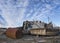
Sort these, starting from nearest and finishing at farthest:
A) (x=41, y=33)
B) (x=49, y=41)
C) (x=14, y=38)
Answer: (x=49, y=41) < (x=14, y=38) < (x=41, y=33)

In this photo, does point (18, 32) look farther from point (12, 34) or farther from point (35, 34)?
point (35, 34)

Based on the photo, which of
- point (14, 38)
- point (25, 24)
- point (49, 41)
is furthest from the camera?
point (25, 24)

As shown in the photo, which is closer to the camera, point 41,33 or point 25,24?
point 41,33

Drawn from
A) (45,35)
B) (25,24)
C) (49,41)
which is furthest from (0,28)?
(49,41)

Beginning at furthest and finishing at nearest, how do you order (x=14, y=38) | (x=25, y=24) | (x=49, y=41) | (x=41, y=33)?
(x=25, y=24) < (x=41, y=33) < (x=14, y=38) < (x=49, y=41)

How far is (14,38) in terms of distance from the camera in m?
5.96

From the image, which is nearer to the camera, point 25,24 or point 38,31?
point 38,31

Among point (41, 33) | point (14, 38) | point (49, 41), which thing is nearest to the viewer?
point (49, 41)

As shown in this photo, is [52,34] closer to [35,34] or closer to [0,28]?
[35,34]

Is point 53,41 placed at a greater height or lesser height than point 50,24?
lesser

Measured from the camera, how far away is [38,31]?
22.3 ft

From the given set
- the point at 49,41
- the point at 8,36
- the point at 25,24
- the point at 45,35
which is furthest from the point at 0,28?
the point at 49,41

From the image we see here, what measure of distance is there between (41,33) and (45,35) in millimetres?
278

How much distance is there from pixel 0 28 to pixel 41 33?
423 cm
